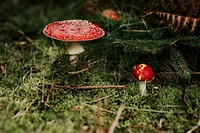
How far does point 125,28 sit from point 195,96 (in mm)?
1080

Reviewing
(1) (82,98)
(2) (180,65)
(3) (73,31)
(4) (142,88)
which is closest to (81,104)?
(1) (82,98)

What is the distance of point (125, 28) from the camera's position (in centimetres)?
286

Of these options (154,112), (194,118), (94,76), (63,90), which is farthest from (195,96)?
(63,90)

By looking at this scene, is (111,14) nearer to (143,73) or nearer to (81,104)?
(143,73)

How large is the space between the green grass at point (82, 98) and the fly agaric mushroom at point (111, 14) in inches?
21.5

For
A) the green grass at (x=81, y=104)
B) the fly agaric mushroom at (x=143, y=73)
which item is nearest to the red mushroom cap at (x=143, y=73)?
the fly agaric mushroom at (x=143, y=73)

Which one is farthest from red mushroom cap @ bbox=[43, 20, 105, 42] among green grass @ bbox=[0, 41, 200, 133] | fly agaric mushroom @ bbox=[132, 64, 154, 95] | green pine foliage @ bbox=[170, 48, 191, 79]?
green pine foliage @ bbox=[170, 48, 191, 79]

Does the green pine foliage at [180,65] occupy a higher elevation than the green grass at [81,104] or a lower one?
higher

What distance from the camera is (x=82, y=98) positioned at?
85.0 inches

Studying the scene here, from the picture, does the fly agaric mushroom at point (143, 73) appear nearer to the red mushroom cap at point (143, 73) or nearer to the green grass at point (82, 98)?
the red mushroom cap at point (143, 73)

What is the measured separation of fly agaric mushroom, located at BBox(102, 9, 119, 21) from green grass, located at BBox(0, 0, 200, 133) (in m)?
0.55

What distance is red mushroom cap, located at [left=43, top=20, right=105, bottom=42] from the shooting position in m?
2.26

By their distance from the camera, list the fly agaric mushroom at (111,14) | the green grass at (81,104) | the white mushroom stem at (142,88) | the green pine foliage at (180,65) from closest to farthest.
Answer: the green grass at (81,104) < the green pine foliage at (180,65) < the white mushroom stem at (142,88) < the fly agaric mushroom at (111,14)

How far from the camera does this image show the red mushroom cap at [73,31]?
2.26 metres
